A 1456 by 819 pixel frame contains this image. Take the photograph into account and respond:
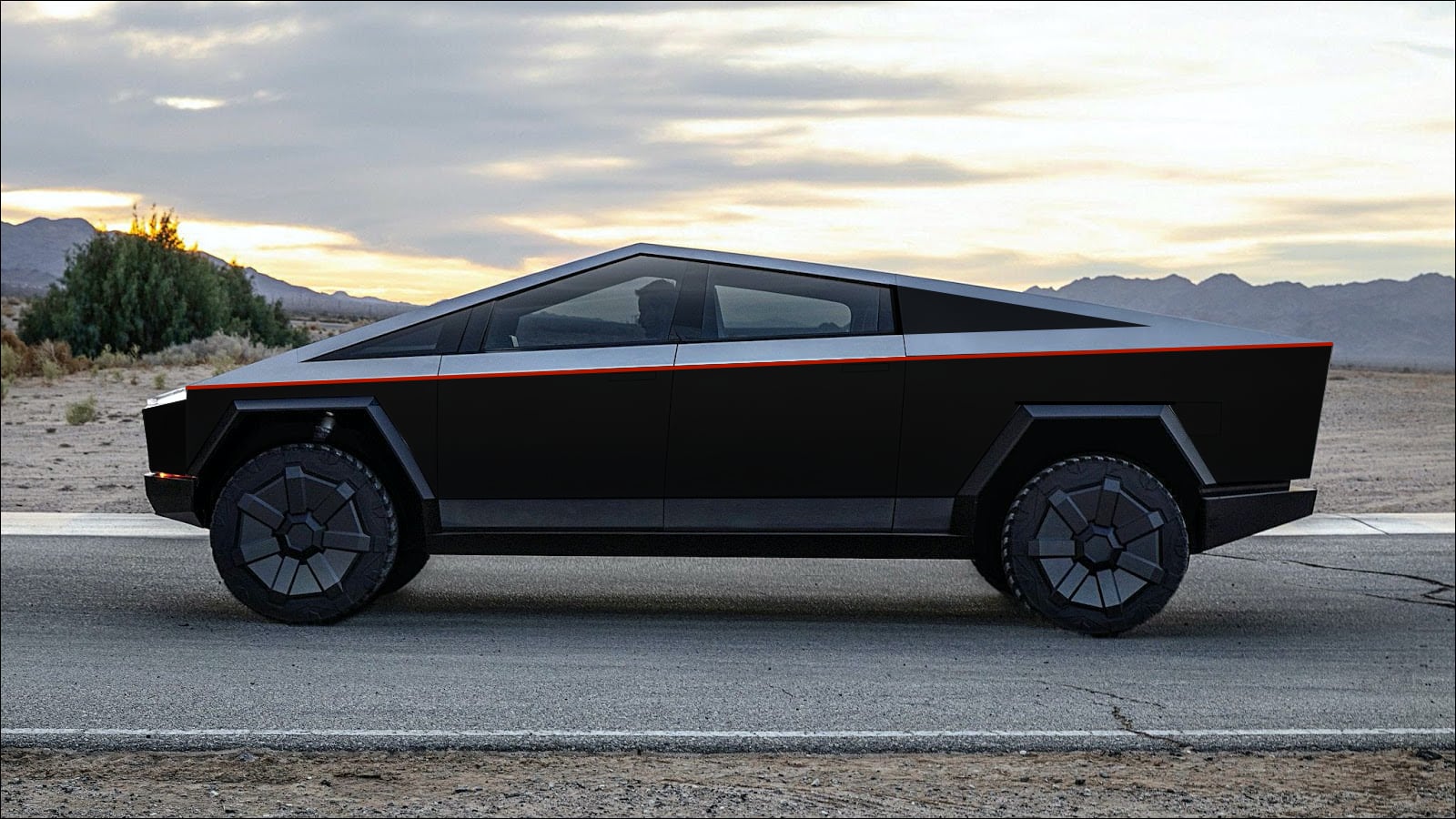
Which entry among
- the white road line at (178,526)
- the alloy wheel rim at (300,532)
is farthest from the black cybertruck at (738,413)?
the white road line at (178,526)

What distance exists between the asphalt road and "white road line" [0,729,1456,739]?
0.04ft

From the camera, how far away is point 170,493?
121 inches

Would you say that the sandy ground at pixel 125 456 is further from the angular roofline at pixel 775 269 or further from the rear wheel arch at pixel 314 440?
the angular roofline at pixel 775 269

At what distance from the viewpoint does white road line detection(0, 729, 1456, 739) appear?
6648mm

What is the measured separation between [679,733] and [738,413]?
3.09m

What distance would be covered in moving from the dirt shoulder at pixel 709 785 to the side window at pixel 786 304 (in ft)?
8.76

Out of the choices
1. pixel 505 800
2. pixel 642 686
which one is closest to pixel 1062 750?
pixel 642 686

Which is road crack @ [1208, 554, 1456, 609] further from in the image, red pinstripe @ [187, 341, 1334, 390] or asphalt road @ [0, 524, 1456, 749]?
red pinstripe @ [187, 341, 1334, 390]

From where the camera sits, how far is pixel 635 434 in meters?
4.11

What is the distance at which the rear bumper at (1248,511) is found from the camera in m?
3.42

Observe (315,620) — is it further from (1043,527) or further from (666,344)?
(1043,527)

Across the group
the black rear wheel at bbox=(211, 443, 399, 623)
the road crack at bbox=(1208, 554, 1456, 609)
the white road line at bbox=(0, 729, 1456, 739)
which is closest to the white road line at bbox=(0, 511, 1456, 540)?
the road crack at bbox=(1208, 554, 1456, 609)

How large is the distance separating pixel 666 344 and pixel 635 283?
315 mm

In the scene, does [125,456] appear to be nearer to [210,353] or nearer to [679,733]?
[210,353]
